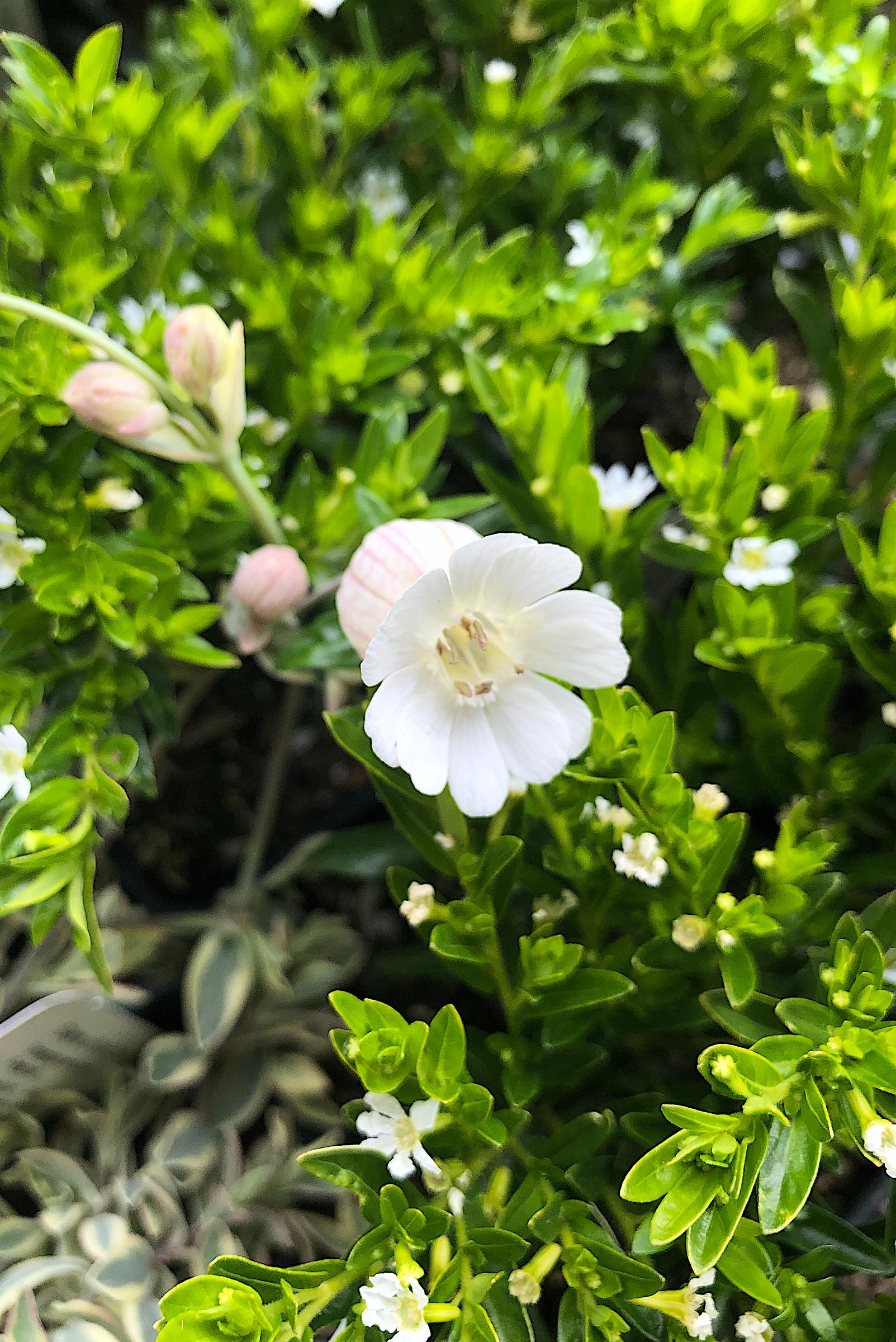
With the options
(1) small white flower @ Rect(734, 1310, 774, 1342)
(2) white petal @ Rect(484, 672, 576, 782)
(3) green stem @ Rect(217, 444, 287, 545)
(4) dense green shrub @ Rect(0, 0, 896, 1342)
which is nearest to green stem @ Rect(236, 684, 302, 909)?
(4) dense green shrub @ Rect(0, 0, 896, 1342)

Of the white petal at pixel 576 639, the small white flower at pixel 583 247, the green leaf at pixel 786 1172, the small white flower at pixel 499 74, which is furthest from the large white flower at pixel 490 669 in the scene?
the small white flower at pixel 499 74

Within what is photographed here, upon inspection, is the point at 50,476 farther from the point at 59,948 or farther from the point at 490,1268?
the point at 490,1268

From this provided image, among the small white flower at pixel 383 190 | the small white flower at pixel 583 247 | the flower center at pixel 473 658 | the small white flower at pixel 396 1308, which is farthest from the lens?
the small white flower at pixel 383 190

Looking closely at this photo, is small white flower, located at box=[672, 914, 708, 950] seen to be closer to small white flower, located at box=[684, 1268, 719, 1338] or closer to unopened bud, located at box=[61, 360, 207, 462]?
small white flower, located at box=[684, 1268, 719, 1338]

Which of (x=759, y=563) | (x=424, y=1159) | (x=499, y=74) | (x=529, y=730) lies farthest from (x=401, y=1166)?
(x=499, y=74)

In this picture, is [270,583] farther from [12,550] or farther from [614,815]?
[614,815]

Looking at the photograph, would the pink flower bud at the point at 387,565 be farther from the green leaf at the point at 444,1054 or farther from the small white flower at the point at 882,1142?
the small white flower at the point at 882,1142
